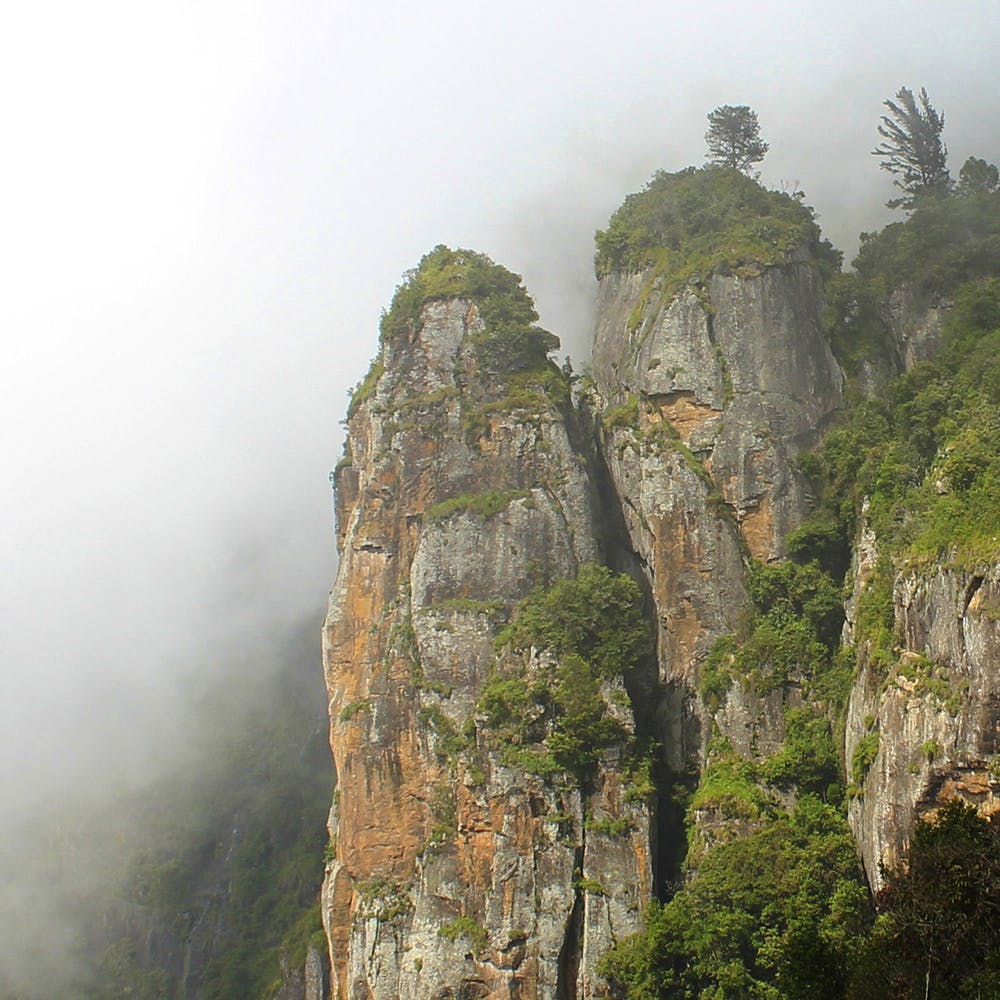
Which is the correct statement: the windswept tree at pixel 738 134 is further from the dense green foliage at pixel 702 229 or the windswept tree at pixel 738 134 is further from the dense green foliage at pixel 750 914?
the dense green foliage at pixel 750 914

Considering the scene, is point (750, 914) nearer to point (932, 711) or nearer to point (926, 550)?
point (932, 711)

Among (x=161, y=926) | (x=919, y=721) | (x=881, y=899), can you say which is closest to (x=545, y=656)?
(x=919, y=721)

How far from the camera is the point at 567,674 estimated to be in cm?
3944

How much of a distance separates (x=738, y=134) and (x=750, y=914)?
124ft

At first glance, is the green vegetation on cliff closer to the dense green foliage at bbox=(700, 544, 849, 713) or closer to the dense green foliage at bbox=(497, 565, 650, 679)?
the dense green foliage at bbox=(700, 544, 849, 713)

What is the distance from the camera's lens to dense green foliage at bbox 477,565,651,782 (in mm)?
38406

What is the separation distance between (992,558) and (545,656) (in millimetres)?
15763

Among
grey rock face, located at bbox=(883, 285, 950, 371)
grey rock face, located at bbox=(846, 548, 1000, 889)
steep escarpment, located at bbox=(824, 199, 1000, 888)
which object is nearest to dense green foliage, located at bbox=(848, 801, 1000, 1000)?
grey rock face, located at bbox=(846, 548, 1000, 889)

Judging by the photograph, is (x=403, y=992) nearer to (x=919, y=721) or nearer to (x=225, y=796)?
(x=919, y=721)

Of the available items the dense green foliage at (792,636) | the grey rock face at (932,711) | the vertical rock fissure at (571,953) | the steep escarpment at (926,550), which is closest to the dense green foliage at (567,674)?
the dense green foliage at (792,636)

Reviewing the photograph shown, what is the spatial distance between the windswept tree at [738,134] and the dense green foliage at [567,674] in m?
25.2

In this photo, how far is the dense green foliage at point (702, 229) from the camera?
47906 mm

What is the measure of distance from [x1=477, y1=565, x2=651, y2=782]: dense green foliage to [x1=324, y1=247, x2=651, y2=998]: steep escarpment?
9 cm

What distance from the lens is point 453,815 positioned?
39625 millimetres
